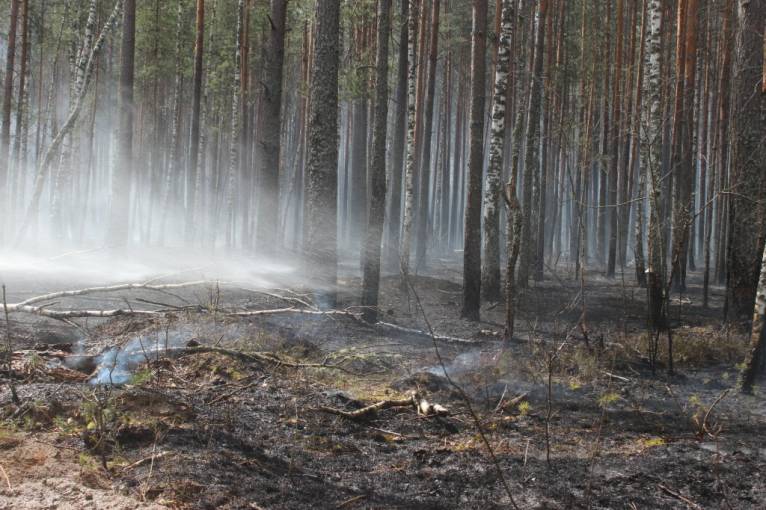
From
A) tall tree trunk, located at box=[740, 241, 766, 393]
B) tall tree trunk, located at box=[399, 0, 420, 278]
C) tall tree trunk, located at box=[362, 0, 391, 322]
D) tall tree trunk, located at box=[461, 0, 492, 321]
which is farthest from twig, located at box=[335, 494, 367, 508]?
tall tree trunk, located at box=[399, 0, 420, 278]

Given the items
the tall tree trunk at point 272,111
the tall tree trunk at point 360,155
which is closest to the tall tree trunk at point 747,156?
the tall tree trunk at point 272,111

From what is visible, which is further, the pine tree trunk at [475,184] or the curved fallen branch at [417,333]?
the pine tree trunk at [475,184]

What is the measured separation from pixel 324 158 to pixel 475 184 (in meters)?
2.60

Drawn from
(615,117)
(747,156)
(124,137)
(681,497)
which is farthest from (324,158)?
(615,117)

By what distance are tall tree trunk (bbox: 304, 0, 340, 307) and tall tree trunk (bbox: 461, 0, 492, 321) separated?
2.28 metres

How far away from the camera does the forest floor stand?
10.8 feet

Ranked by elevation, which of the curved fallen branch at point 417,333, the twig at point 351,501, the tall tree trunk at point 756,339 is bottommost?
the twig at point 351,501

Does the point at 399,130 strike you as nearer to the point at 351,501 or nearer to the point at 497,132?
the point at 497,132

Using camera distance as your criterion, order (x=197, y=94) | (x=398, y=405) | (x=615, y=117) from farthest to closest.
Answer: (x=615, y=117) → (x=197, y=94) → (x=398, y=405)

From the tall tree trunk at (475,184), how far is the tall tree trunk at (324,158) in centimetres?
228

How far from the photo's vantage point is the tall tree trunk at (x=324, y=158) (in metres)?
8.94

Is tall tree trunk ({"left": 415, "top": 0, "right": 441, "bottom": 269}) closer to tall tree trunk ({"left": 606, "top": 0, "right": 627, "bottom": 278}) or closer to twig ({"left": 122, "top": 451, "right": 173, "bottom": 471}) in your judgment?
tall tree trunk ({"left": 606, "top": 0, "right": 627, "bottom": 278})

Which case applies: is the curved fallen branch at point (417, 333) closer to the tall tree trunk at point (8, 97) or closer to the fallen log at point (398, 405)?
the fallen log at point (398, 405)

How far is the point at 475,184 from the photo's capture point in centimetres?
988
